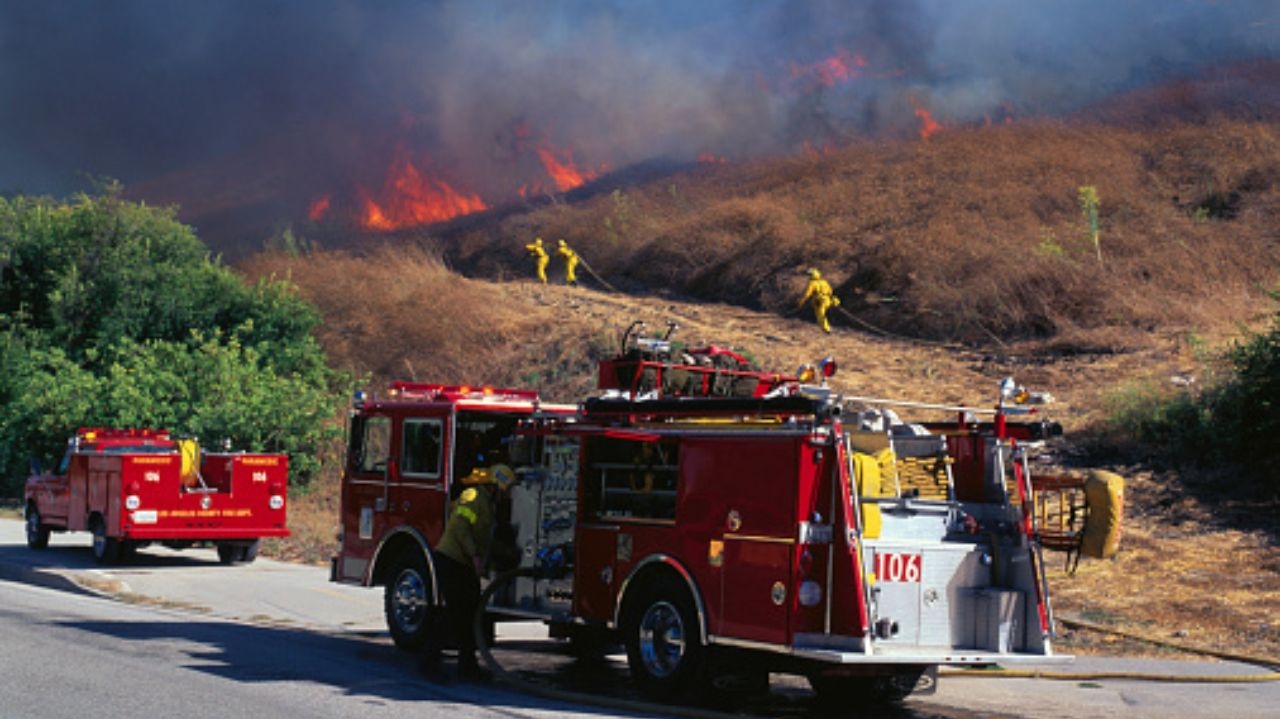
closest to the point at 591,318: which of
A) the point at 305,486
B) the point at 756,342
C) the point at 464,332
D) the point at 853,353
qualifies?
the point at 464,332

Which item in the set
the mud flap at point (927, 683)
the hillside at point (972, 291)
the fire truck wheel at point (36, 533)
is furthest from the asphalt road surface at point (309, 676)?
the fire truck wheel at point (36, 533)

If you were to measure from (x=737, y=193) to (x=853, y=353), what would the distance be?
19.4 m

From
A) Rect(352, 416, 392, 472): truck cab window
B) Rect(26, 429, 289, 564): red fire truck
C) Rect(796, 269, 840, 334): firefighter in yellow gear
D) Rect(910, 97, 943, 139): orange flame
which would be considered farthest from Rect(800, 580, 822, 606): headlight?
Rect(910, 97, 943, 139): orange flame

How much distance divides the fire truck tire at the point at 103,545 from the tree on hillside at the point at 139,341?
21.0 feet

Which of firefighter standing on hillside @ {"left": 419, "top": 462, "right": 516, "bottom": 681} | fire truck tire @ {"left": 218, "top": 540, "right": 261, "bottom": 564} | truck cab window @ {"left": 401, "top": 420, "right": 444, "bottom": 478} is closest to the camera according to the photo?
firefighter standing on hillside @ {"left": 419, "top": 462, "right": 516, "bottom": 681}

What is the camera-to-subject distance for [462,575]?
1138 centimetres

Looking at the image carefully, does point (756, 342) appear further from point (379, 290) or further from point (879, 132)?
point (879, 132)

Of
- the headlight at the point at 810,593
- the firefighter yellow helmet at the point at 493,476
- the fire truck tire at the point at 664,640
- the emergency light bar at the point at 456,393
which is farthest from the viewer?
the emergency light bar at the point at 456,393

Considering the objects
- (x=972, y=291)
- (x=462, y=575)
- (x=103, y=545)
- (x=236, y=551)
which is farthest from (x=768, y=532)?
(x=972, y=291)

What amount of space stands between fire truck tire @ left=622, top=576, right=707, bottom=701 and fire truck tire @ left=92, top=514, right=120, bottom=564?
431 inches

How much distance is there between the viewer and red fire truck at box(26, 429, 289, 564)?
18734 mm

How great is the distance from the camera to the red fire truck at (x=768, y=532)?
30.1 ft

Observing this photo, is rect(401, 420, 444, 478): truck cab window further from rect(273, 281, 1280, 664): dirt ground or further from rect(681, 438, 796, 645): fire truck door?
rect(273, 281, 1280, 664): dirt ground

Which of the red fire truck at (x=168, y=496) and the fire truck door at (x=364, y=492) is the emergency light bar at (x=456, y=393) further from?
the red fire truck at (x=168, y=496)
